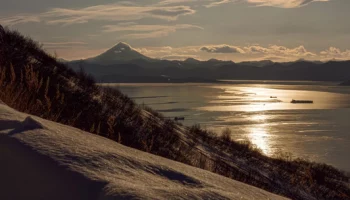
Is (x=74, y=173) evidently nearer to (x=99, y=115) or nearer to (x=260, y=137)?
(x=99, y=115)

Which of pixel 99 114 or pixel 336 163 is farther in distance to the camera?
pixel 336 163

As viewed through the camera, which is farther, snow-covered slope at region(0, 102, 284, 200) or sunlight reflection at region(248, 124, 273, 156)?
sunlight reflection at region(248, 124, 273, 156)

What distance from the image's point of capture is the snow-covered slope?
193cm

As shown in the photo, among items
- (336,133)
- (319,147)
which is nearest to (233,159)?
(319,147)

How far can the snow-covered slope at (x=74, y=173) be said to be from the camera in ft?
6.34

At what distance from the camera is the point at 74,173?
202cm

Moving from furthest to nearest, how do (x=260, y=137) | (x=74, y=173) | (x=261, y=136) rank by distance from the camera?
(x=261, y=136) < (x=260, y=137) < (x=74, y=173)

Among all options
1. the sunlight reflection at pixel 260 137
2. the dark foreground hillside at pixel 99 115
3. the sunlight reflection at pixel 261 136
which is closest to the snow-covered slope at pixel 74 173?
the dark foreground hillside at pixel 99 115

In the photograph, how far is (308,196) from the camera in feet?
33.9

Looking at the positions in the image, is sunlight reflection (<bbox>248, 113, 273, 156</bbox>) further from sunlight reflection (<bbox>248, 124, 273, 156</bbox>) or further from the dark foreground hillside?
the dark foreground hillside

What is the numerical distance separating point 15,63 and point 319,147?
24.7 metres

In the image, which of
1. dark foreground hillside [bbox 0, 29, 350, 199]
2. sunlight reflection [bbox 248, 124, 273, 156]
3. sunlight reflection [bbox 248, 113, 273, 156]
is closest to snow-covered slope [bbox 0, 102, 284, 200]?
dark foreground hillside [bbox 0, 29, 350, 199]

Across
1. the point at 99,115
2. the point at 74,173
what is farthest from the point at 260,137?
the point at 74,173

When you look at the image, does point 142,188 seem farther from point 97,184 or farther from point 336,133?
point 336,133
